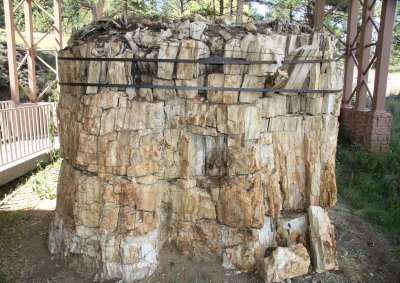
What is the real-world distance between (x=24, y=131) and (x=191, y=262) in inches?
205

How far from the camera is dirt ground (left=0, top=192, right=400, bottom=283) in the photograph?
12.2 feet

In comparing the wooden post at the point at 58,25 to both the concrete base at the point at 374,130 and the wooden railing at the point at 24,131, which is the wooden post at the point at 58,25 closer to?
the wooden railing at the point at 24,131

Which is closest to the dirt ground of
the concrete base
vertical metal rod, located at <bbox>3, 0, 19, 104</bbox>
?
the concrete base

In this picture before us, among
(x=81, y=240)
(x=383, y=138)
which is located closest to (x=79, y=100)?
(x=81, y=240)

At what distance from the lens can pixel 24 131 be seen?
290 inches

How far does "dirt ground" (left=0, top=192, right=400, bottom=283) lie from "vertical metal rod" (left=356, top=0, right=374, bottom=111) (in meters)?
4.37

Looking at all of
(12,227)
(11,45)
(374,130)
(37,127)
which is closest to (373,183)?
(374,130)

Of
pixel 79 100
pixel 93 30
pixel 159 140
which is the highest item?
pixel 93 30

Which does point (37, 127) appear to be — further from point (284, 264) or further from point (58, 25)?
point (284, 264)

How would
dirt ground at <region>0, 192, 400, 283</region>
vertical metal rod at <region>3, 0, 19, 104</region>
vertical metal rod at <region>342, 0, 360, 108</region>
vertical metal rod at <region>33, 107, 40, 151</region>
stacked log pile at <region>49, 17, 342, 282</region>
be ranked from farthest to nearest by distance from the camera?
vertical metal rod at <region>342, 0, 360, 108</region>, vertical metal rod at <region>3, 0, 19, 104</region>, vertical metal rod at <region>33, 107, 40, 151</region>, dirt ground at <region>0, 192, 400, 283</region>, stacked log pile at <region>49, 17, 342, 282</region>

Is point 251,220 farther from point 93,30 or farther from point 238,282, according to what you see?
point 93,30

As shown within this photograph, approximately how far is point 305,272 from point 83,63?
3.15 meters

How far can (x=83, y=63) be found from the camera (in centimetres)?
368

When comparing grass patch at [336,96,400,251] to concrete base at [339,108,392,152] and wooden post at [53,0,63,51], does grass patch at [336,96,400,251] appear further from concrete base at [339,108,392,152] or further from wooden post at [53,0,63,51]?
wooden post at [53,0,63,51]
